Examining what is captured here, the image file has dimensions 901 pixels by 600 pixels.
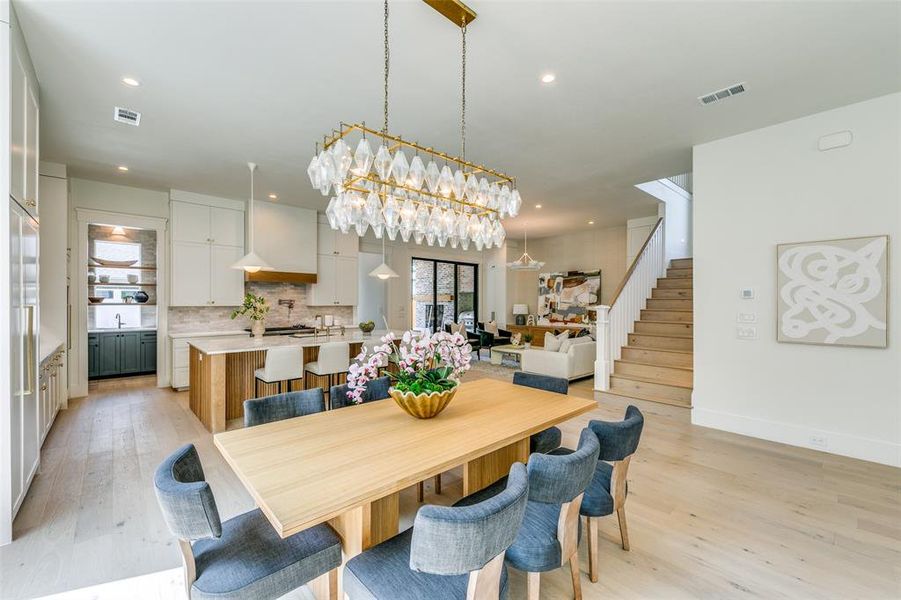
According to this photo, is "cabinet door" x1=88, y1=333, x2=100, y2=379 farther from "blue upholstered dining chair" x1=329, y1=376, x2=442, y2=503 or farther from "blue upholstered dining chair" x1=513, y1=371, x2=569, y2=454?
"blue upholstered dining chair" x1=513, y1=371, x2=569, y2=454

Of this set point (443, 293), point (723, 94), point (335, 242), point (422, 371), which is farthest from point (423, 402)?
point (443, 293)

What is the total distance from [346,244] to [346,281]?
0.70 meters

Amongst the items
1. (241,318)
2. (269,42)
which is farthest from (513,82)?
(241,318)

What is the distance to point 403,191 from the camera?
2.82 meters

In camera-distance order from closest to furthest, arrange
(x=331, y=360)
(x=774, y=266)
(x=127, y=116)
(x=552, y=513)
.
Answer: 1. (x=552, y=513)
2. (x=127, y=116)
3. (x=774, y=266)
4. (x=331, y=360)

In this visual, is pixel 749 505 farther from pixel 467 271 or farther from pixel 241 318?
pixel 467 271

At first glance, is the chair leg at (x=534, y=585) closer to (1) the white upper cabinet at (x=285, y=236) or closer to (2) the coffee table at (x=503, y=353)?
(2) the coffee table at (x=503, y=353)

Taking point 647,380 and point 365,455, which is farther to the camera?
A: point 647,380

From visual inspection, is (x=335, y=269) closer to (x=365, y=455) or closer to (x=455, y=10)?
(x=455, y=10)

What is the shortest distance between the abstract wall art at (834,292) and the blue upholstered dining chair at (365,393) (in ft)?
12.3

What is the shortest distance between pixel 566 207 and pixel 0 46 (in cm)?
667

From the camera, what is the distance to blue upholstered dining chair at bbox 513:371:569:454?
2.72 m

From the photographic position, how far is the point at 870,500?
8.96 feet

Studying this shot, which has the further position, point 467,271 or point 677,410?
point 467,271
